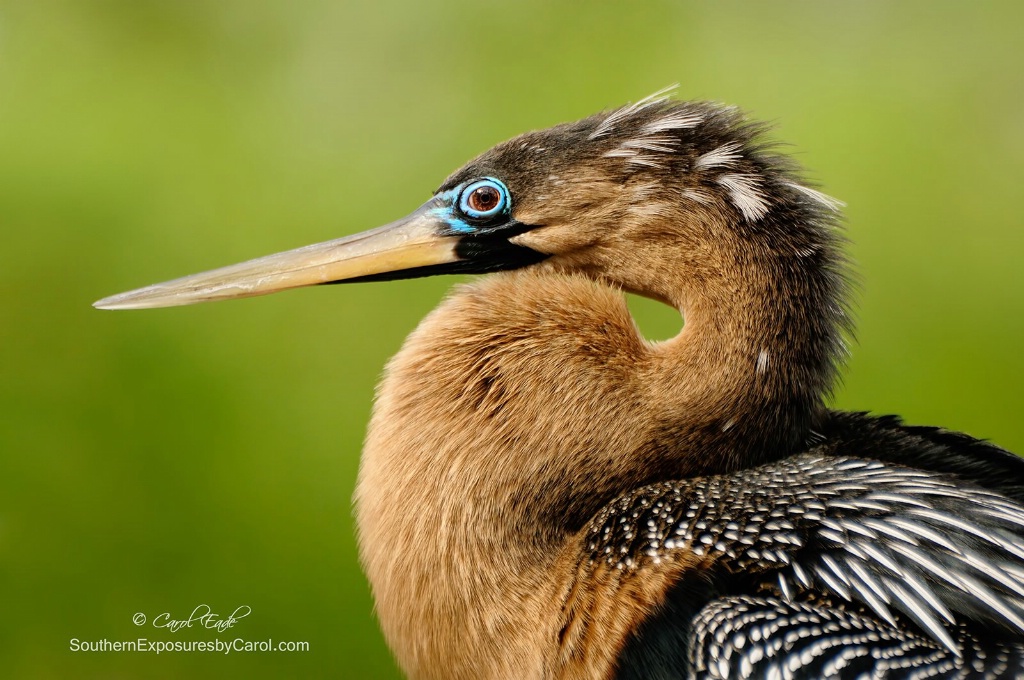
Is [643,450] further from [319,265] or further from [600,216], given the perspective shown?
[319,265]

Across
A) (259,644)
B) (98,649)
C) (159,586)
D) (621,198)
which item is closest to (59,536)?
(159,586)

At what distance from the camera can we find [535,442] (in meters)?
1.21

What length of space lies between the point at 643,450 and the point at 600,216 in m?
0.33

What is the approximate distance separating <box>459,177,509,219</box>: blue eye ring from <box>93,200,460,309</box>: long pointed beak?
0.05 meters

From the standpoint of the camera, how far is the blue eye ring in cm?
131

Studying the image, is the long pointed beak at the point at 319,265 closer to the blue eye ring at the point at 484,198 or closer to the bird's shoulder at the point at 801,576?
the blue eye ring at the point at 484,198

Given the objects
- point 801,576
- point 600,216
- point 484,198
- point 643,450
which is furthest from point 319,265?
point 801,576

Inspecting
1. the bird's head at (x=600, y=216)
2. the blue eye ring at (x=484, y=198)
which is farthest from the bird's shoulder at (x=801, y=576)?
the blue eye ring at (x=484, y=198)

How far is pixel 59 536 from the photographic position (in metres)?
2.65

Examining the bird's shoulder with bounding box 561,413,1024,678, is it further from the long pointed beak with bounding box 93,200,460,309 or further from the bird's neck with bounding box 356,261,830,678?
the long pointed beak with bounding box 93,200,460,309

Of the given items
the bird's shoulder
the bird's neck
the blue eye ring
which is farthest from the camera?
the blue eye ring

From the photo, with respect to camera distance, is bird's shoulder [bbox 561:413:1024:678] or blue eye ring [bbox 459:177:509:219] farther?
blue eye ring [bbox 459:177:509:219]

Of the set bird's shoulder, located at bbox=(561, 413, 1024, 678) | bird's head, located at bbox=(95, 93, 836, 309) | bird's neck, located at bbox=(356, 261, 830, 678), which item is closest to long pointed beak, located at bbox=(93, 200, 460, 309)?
bird's head, located at bbox=(95, 93, 836, 309)

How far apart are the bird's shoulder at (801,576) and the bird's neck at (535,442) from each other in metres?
0.05
